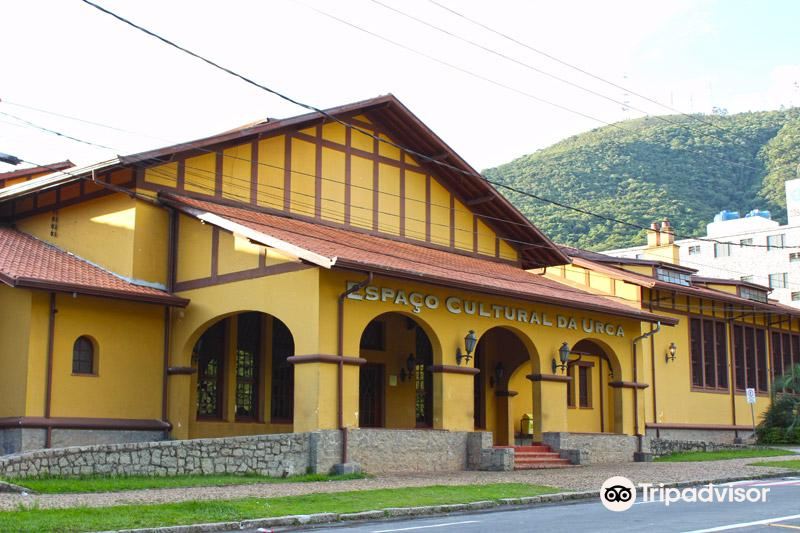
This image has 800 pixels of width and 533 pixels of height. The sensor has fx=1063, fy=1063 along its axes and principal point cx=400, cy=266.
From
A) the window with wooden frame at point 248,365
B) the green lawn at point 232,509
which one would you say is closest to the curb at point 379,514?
the green lawn at point 232,509

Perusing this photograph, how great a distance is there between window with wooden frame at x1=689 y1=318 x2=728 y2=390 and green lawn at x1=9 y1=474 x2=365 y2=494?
20.0 meters

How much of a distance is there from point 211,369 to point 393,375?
5269mm

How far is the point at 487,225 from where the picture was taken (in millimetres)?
31078

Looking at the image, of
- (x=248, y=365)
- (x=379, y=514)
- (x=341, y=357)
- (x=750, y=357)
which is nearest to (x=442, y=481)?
→ (x=341, y=357)

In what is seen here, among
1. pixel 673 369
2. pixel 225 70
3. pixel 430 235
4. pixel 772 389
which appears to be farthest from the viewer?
pixel 772 389

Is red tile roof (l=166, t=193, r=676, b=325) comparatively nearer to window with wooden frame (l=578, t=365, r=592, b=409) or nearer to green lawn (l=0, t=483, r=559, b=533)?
green lawn (l=0, t=483, r=559, b=533)

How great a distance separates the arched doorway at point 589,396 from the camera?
34312mm

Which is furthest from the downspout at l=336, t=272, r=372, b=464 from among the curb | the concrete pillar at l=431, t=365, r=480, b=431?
the curb

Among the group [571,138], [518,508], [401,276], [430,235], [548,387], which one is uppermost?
[571,138]

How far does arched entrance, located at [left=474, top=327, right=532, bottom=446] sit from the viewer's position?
30.5m

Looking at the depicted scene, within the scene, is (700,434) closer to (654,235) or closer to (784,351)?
(784,351)

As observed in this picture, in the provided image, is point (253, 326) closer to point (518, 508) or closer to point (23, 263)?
point (23, 263)

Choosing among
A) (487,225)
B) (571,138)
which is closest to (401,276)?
(487,225)

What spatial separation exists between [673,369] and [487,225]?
9.61m
